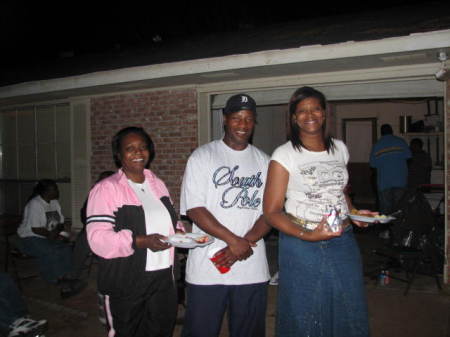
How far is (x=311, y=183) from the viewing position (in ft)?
7.57

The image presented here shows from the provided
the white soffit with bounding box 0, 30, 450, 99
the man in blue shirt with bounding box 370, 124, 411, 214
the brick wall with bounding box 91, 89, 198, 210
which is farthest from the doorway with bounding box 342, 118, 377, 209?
the white soffit with bounding box 0, 30, 450, 99

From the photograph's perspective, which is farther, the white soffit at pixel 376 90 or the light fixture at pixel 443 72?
the white soffit at pixel 376 90

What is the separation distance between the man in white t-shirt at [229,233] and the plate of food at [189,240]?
49 millimetres

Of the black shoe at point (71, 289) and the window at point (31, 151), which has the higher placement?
the window at point (31, 151)

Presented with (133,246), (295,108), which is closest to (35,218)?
(133,246)

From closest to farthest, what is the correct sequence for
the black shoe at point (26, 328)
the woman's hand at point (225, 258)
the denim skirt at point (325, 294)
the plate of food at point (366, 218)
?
the denim skirt at point (325, 294), the plate of food at point (366, 218), the woman's hand at point (225, 258), the black shoe at point (26, 328)

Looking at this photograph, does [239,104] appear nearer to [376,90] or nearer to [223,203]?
[223,203]

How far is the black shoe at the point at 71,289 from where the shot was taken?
537 centimetres

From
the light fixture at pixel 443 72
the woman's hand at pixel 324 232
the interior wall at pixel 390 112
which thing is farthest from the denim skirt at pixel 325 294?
the interior wall at pixel 390 112

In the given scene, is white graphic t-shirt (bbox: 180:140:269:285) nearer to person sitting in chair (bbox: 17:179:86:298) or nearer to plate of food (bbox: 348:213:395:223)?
plate of food (bbox: 348:213:395:223)

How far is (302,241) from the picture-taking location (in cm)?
230

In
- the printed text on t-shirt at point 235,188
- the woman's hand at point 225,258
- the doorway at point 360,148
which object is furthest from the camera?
the doorway at point 360,148

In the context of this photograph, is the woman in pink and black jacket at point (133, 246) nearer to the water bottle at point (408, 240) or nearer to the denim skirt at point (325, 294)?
the denim skirt at point (325, 294)

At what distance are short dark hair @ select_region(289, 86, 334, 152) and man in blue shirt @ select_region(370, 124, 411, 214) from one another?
565 cm
